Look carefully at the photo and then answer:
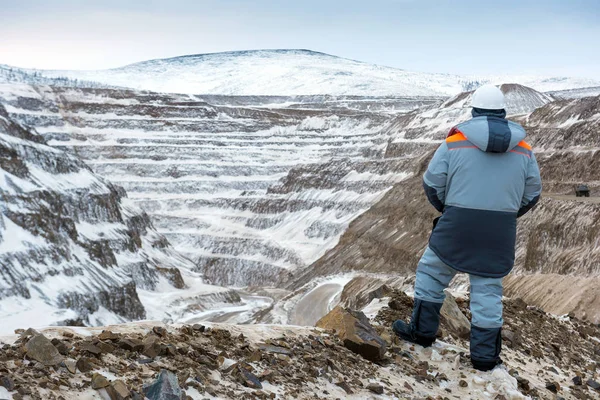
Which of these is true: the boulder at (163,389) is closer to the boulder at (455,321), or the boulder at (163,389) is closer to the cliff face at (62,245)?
the boulder at (455,321)

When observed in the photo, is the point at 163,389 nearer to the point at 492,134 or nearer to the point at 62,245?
the point at 492,134

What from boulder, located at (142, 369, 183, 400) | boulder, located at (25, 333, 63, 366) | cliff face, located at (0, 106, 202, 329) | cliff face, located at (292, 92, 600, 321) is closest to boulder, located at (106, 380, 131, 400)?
boulder, located at (142, 369, 183, 400)

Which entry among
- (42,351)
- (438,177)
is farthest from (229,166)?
(42,351)

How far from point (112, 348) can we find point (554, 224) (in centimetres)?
3842

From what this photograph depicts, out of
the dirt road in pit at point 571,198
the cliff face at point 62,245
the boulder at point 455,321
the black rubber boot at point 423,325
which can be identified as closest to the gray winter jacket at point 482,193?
the black rubber boot at point 423,325

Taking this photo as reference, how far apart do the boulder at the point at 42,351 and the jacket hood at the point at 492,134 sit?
4853 mm

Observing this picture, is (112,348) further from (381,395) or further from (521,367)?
(521,367)

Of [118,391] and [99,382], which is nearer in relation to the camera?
[118,391]

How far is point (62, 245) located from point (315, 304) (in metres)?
17.4

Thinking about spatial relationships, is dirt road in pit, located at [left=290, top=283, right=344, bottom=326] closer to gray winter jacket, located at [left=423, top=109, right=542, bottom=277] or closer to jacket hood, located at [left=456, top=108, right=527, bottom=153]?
gray winter jacket, located at [left=423, top=109, right=542, bottom=277]

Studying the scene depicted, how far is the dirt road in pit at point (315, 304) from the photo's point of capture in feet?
152

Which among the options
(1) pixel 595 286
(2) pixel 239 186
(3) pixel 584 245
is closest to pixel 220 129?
(2) pixel 239 186

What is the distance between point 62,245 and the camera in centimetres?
5269

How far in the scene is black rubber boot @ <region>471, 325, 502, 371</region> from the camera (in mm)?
8844
